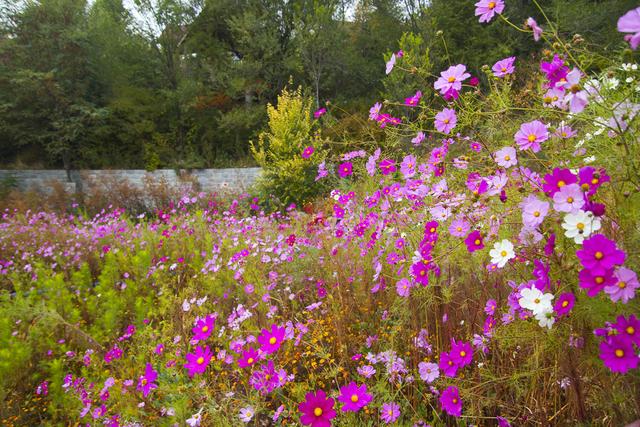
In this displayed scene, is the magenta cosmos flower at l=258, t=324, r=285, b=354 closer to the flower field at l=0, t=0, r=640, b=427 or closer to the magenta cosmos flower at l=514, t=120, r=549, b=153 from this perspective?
the flower field at l=0, t=0, r=640, b=427

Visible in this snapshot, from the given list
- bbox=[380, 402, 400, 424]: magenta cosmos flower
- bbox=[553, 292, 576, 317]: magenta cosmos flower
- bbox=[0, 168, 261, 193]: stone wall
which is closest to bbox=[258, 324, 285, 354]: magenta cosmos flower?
bbox=[380, 402, 400, 424]: magenta cosmos flower

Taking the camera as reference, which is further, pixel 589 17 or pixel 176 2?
pixel 176 2

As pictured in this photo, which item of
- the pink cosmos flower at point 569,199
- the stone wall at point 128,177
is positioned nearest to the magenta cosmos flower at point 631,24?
the pink cosmos flower at point 569,199

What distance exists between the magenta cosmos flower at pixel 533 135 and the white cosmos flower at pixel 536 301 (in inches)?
13.2

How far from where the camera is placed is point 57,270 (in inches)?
151

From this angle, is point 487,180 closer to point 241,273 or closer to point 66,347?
point 241,273

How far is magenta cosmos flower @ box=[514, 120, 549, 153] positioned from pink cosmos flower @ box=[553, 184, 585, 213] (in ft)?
0.66

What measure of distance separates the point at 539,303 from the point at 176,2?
14.4 m

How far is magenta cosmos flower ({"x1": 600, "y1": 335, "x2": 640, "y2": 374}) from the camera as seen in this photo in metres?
0.72

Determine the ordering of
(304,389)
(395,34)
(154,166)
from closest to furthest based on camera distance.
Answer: (304,389), (154,166), (395,34)

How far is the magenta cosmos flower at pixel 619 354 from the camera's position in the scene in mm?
715

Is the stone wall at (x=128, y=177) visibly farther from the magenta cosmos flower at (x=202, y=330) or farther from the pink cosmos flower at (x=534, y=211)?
the pink cosmos flower at (x=534, y=211)

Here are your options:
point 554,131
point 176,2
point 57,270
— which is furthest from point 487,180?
point 176,2

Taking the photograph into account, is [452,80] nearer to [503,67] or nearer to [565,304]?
[503,67]
